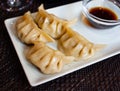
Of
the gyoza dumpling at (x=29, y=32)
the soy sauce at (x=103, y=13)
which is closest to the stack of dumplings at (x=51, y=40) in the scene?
the gyoza dumpling at (x=29, y=32)

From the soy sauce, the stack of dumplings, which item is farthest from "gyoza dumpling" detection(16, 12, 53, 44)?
the soy sauce

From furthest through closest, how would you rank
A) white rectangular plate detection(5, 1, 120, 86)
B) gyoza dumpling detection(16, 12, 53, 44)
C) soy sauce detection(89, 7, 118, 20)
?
soy sauce detection(89, 7, 118, 20) < gyoza dumpling detection(16, 12, 53, 44) < white rectangular plate detection(5, 1, 120, 86)

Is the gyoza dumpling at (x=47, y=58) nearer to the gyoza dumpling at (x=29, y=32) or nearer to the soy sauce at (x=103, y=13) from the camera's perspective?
the gyoza dumpling at (x=29, y=32)

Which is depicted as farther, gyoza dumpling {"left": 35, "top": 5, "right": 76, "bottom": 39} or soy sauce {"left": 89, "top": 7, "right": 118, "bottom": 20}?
soy sauce {"left": 89, "top": 7, "right": 118, "bottom": 20}

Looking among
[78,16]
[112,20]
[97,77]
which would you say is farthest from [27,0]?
[97,77]

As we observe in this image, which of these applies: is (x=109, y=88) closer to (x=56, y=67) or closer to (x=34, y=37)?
(x=56, y=67)

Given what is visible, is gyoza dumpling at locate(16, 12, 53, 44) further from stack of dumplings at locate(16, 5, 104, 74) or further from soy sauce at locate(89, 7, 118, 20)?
soy sauce at locate(89, 7, 118, 20)

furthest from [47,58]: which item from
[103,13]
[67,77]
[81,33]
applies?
[103,13]

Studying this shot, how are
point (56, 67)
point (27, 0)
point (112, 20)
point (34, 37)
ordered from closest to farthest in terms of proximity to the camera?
point (56, 67)
point (34, 37)
point (112, 20)
point (27, 0)
